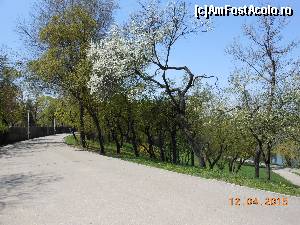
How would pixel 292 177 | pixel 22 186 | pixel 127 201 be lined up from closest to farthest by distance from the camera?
1. pixel 127 201
2. pixel 22 186
3. pixel 292 177

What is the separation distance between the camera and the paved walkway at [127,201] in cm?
1030

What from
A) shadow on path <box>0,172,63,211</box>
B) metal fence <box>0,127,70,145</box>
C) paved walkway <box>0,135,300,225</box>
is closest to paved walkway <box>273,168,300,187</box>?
metal fence <box>0,127,70,145</box>

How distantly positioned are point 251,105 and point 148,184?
77.7 ft

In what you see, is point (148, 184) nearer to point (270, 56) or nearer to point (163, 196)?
point (163, 196)

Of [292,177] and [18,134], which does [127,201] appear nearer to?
[18,134]

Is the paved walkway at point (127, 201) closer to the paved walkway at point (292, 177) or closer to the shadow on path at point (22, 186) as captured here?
the shadow on path at point (22, 186)

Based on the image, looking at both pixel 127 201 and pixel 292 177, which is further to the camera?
pixel 292 177

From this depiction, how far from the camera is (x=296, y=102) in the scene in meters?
34.0

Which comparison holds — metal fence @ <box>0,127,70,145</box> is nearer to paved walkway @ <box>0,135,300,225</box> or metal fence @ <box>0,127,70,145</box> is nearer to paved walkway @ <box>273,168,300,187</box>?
paved walkway @ <box>0,135,300,225</box>

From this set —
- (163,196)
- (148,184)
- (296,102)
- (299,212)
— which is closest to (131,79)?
(296,102)

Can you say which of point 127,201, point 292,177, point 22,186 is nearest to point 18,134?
point 292,177

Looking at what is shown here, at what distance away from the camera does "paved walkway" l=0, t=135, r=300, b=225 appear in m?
10.3

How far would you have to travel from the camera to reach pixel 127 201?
12367 millimetres

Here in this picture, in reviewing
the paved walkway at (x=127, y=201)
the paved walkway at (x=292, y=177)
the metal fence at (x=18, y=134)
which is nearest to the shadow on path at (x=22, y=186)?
the paved walkway at (x=127, y=201)
